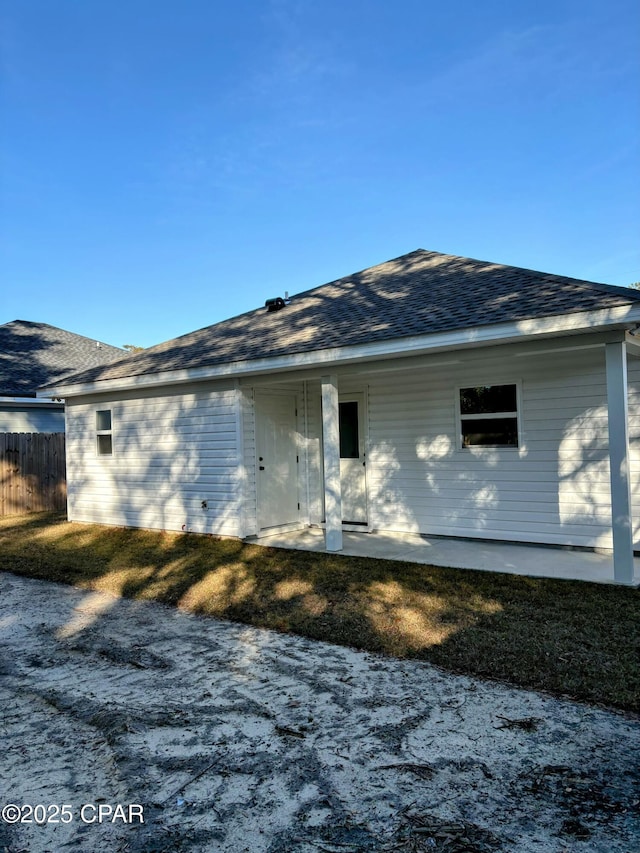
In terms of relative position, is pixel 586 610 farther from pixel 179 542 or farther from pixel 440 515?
pixel 179 542

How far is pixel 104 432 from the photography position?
36.7ft

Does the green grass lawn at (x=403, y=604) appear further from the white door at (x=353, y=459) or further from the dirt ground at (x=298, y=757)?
the white door at (x=353, y=459)

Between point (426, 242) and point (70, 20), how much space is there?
8120 mm

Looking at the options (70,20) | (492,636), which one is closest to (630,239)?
(70,20)

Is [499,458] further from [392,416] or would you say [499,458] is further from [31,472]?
[31,472]

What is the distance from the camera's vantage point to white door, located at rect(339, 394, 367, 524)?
9.59 metres

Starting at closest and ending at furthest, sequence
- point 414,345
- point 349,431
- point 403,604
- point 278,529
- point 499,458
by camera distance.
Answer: point 403,604, point 414,345, point 499,458, point 278,529, point 349,431

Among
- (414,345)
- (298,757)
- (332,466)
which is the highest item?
(414,345)

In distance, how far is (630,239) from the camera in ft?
70.4

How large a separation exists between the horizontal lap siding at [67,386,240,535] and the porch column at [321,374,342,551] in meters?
1.73

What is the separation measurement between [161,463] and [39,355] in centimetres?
1229

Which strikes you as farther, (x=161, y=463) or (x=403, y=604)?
(x=161, y=463)

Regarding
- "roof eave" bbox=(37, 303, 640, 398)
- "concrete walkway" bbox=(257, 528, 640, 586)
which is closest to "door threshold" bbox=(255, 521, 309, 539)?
"concrete walkway" bbox=(257, 528, 640, 586)

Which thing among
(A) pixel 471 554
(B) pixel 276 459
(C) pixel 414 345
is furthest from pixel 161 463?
(A) pixel 471 554
